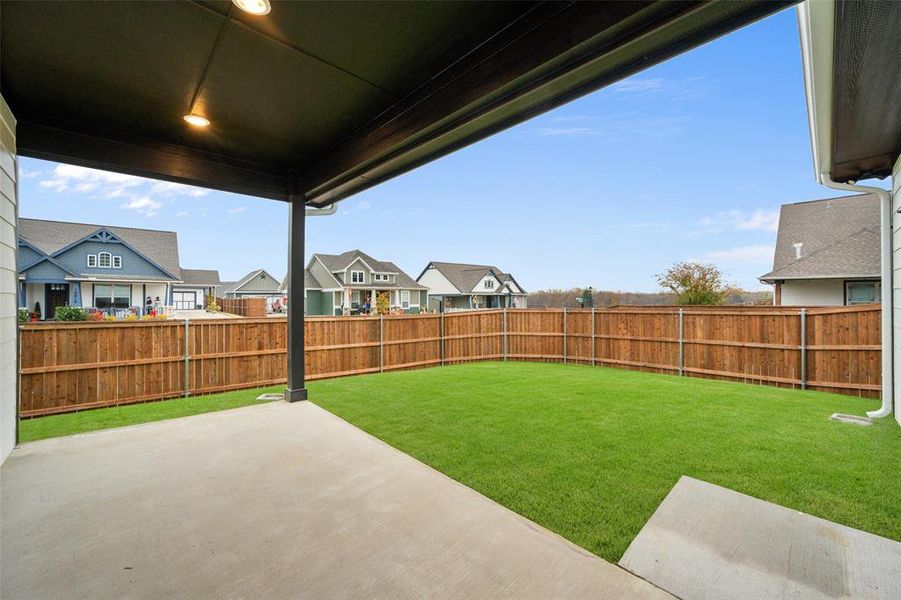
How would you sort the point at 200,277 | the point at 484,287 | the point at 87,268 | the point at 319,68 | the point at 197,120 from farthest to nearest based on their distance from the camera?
1. the point at 484,287
2. the point at 200,277
3. the point at 87,268
4. the point at 197,120
5. the point at 319,68

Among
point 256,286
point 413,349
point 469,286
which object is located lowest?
point 413,349

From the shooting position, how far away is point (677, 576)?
6.09 ft

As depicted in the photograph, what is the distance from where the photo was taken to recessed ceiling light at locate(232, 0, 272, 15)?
1991mm

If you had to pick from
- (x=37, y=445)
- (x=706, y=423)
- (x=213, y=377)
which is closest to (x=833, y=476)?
(x=706, y=423)

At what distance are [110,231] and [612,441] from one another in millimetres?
22773

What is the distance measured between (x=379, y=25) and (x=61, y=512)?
11.6 feet

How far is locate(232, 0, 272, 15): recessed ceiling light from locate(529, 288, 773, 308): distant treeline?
15.6 meters

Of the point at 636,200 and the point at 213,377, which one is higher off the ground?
the point at 636,200

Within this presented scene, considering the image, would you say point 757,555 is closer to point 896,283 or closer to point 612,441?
point 612,441

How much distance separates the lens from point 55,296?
54.5 feet

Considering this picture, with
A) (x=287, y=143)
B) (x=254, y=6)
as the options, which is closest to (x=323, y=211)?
(x=287, y=143)

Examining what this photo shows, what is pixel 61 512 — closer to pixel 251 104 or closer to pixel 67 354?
pixel 251 104

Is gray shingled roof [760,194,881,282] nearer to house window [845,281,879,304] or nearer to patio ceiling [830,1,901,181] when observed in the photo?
house window [845,281,879,304]

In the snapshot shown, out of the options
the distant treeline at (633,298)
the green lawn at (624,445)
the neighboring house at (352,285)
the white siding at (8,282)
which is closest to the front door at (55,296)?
the neighboring house at (352,285)
